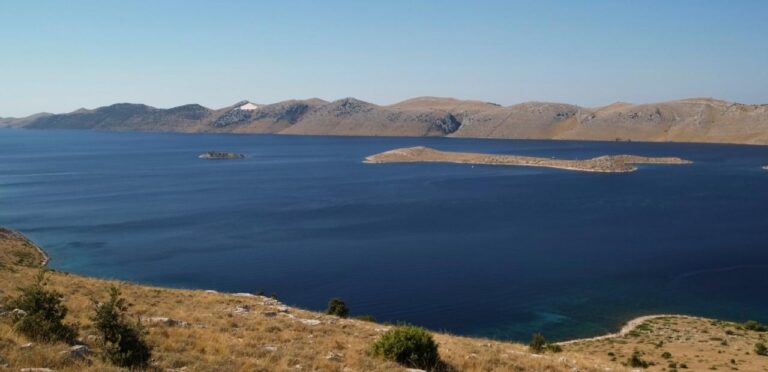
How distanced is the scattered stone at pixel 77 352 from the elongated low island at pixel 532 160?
152824 mm

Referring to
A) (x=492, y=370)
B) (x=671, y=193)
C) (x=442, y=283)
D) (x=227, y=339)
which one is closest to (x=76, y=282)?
(x=227, y=339)

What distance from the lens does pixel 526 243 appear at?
227 ft

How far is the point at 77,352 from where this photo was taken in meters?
11.1

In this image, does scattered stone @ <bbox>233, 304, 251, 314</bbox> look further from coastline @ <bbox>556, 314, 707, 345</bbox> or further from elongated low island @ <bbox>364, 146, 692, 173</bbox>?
elongated low island @ <bbox>364, 146, 692, 173</bbox>

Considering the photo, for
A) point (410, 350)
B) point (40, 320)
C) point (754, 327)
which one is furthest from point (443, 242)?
point (40, 320)

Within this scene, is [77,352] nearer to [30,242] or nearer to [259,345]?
[259,345]

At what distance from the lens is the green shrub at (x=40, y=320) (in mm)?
12203

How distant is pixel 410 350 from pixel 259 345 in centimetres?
359

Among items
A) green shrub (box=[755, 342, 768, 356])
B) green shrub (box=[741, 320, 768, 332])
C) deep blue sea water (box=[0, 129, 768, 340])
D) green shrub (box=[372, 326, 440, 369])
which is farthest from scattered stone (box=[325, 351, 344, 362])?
green shrub (box=[741, 320, 768, 332])

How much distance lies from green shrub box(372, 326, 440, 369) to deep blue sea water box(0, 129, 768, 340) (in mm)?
27412

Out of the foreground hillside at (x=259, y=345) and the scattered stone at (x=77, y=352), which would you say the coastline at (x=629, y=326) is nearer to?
the foreground hillside at (x=259, y=345)

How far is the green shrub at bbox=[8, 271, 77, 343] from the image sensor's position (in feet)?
40.0

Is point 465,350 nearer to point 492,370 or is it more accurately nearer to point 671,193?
point 492,370

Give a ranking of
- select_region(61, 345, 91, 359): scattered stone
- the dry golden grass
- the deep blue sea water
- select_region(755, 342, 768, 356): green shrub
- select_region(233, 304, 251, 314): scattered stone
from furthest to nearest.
A: the deep blue sea water → select_region(755, 342, 768, 356): green shrub → the dry golden grass → select_region(233, 304, 251, 314): scattered stone → select_region(61, 345, 91, 359): scattered stone
